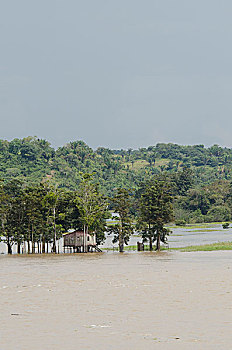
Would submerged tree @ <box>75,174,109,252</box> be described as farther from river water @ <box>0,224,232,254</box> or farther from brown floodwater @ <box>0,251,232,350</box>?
brown floodwater @ <box>0,251,232,350</box>

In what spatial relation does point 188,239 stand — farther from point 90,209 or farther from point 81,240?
point 90,209

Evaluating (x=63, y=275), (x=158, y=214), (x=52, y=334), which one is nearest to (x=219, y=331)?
(x=52, y=334)

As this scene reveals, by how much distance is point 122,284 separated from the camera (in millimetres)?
34031

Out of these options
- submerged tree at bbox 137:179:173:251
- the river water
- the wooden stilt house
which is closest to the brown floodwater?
submerged tree at bbox 137:179:173:251

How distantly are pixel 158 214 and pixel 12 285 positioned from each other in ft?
168

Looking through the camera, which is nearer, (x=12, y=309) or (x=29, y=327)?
(x=29, y=327)

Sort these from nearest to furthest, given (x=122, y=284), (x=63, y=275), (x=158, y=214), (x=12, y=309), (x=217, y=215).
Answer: (x=12, y=309)
(x=122, y=284)
(x=63, y=275)
(x=158, y=214)
(x=217, y=215)

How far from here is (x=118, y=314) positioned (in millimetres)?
21500

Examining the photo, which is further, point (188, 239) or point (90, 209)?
point (188, 239)

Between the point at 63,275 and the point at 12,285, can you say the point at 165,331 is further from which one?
the point at 63,275

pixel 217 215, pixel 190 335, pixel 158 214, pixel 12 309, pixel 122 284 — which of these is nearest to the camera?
pixel 190 335

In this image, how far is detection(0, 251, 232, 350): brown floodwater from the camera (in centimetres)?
1611

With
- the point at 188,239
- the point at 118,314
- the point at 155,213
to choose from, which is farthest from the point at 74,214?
the point at 118,314

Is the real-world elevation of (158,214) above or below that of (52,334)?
above
